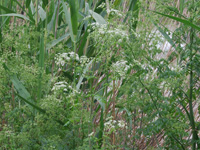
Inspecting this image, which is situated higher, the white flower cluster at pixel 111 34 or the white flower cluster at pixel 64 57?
the white flower cluster at pixel 111 34

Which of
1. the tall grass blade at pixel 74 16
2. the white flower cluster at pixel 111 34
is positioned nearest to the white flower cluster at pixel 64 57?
the white flower cluster at pixel 111 34

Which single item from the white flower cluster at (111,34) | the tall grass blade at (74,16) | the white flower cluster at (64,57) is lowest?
the white flower cluster at (64,57)

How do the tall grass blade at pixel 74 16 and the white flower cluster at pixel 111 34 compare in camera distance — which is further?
the tall grass blade at pixel 74 16

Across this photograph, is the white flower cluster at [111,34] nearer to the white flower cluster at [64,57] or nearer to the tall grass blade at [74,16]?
the white flower cluster at [64,57]

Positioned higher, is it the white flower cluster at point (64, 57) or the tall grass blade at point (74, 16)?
the tall grass blade at point (74, 16)

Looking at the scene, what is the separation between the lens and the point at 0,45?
4.71 ft

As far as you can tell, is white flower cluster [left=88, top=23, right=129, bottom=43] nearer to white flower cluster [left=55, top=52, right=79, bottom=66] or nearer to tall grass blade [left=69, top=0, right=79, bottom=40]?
white flower cluster [left=55, top=52, right=79, bottom=66]


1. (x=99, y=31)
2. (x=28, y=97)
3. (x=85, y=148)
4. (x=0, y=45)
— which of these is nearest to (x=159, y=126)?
(x=85, y=148)

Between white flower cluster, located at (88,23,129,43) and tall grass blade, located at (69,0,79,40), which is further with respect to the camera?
tall grass blade, located at (69,0,79,40)

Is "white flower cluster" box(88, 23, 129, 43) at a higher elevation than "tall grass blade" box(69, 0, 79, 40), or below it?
below

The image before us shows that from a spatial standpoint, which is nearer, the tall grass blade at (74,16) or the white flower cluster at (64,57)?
the white flower cluster at (64,57)

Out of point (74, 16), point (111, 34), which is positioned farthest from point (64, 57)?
point (74, 16)

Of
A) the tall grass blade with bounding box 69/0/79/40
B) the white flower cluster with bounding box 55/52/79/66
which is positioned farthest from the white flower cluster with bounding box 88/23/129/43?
the tall grass blade with bounding box 69/0/79/40

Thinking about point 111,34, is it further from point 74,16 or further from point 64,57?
point 74,16
